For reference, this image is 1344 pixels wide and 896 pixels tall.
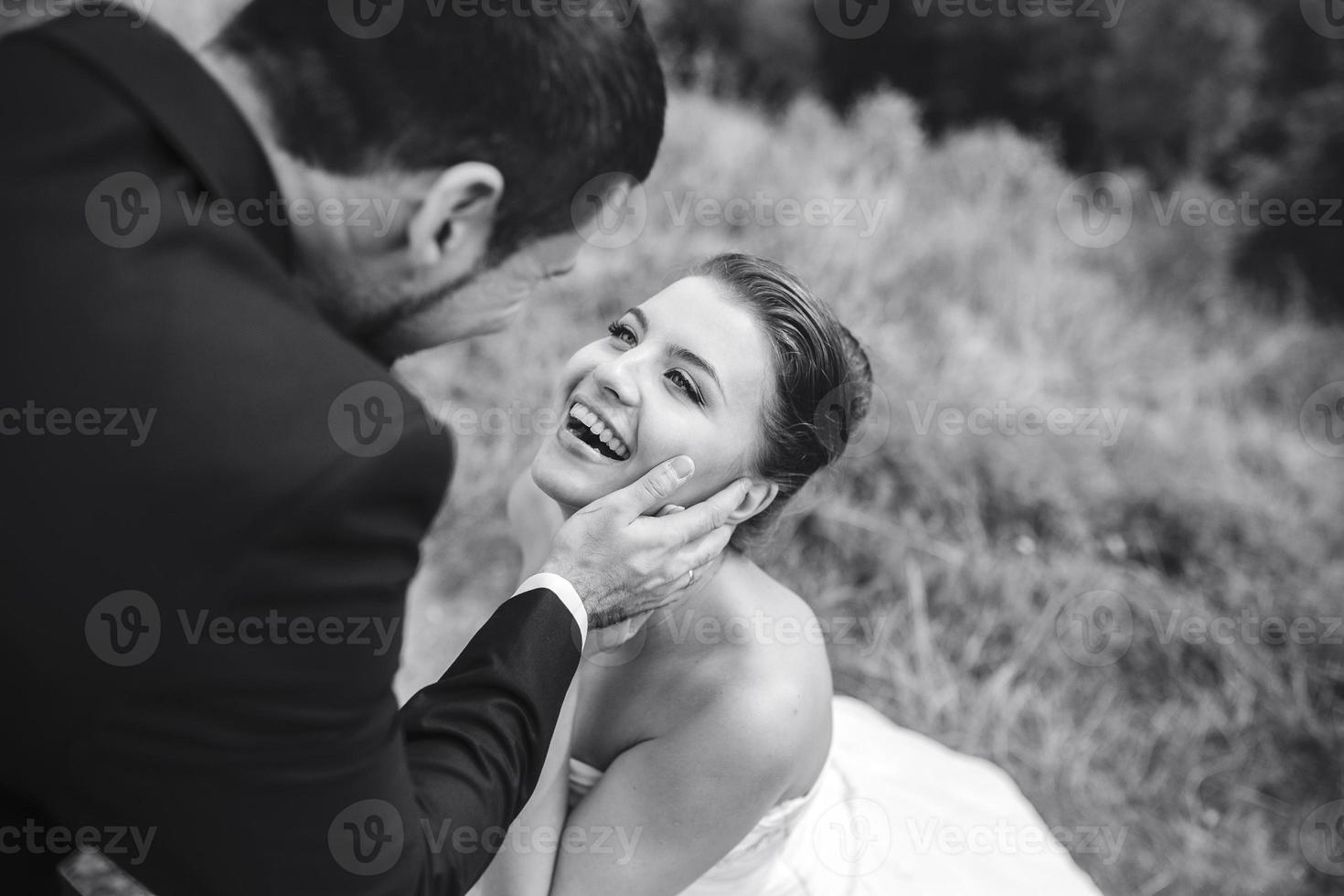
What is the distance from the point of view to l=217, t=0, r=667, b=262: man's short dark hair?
156 cm

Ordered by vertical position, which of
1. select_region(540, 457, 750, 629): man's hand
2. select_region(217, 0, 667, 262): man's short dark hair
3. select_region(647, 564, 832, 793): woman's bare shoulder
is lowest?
select_region(647, 564, 832, 793): woman's bare shoulder

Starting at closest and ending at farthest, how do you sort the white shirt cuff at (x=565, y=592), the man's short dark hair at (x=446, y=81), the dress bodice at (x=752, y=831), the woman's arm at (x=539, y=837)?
the man's short dark hair at (x=446, y=81) < the white shirt cuff at (x=565, y=592) < the woman's arm at (x=539, y=837) < the dress bodice at (x=752, y=831)

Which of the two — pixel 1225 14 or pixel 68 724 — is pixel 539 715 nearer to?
pixel 68 724

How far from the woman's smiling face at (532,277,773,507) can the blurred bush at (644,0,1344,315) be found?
26.3ft

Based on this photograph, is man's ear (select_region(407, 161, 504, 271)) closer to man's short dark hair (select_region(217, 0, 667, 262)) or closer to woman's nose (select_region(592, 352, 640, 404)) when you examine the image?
man's short dark hair (select_region(217, 0, 667, 262))

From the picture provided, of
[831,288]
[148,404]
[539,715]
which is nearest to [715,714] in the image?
[539,715]

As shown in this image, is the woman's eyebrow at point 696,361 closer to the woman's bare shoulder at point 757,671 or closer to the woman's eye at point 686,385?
the woman's eye at point 686,385

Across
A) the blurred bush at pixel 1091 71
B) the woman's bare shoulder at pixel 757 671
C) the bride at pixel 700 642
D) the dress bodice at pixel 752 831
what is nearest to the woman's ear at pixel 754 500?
the bride at pixel 700 642

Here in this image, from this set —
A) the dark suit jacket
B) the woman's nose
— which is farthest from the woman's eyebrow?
the dark suit jacket

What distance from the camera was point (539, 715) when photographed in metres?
1.86

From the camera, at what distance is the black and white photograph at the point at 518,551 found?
137 centimetres

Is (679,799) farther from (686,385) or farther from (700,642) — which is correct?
(686,385)

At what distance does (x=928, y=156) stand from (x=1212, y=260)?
2.84 meters

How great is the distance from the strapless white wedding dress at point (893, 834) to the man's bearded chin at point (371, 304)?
46.5 inches
